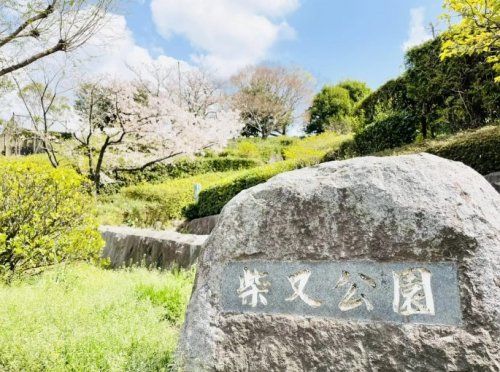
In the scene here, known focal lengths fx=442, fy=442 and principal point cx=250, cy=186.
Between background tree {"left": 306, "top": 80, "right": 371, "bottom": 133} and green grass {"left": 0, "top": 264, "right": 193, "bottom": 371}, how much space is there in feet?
81.9

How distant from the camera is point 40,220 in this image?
17.6 ft

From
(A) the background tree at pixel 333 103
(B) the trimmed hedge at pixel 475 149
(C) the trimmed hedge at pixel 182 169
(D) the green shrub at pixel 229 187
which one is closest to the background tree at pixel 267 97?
(A) the background tree at pixel 333 103

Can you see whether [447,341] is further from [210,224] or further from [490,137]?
[210,224]

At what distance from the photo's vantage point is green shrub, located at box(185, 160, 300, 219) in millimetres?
10531

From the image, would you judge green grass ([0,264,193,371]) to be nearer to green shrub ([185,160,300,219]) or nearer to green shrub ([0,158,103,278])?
green shrub ([0,158,103,278])

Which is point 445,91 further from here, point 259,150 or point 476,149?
point 259,150

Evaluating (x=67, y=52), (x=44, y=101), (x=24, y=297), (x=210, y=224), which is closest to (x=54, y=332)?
(x=24, y=297)

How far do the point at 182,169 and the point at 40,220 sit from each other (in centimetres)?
1528

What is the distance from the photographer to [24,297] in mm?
4031

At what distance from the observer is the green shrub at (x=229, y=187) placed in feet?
34.6

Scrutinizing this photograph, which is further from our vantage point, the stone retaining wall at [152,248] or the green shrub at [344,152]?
the green shrub at [344,152]

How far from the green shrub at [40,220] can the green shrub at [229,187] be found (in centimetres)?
478

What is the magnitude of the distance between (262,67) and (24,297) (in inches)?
1142

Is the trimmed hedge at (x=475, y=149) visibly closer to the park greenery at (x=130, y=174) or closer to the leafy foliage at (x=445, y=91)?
the park greenery at (x=130, y=174)
